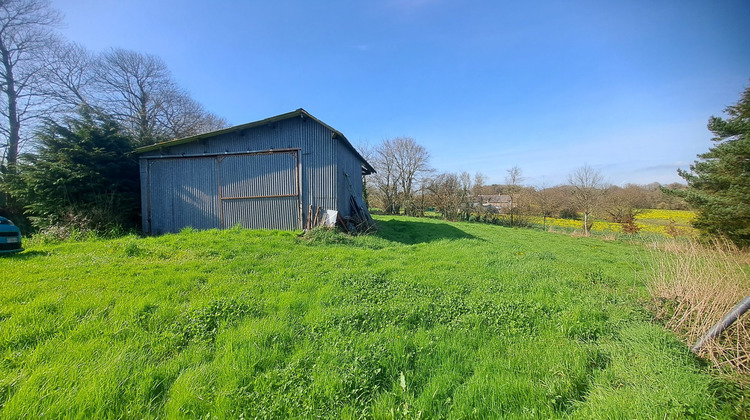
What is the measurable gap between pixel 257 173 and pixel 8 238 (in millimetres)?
6070

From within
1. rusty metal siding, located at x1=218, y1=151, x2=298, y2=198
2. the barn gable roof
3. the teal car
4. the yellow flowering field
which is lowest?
the yellow flowering field

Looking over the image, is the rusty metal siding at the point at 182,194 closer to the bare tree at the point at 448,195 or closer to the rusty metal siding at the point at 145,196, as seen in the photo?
the rusty metal siding at the point at 145,196

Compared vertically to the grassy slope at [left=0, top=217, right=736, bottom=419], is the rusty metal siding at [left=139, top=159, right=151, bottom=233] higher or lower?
higher

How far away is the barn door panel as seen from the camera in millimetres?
9992

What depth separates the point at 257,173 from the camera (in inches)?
394

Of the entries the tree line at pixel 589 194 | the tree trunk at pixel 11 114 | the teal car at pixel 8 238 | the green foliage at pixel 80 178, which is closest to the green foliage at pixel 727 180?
the tree line at pixel 589 194

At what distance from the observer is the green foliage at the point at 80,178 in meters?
9.55

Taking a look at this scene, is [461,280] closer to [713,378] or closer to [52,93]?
[713,378]

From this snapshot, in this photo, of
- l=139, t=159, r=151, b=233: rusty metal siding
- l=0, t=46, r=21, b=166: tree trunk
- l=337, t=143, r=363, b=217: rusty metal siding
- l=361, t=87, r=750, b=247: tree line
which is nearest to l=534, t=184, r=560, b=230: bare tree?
l=361, t=87, r=750, b=247: tree line

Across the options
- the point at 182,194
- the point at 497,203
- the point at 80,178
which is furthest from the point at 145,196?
the point at 497,203

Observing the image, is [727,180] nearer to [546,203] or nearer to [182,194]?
[546,203]

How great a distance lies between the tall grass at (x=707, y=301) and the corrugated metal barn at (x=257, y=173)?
349 inches

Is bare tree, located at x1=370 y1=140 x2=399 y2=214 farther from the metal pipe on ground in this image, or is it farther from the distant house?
the metal pipe on ground

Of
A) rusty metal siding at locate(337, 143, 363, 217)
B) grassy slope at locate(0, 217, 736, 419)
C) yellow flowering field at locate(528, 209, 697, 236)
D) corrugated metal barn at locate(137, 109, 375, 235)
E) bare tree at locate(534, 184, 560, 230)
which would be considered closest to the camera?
grassy slope at locate(0, 217, 736, 419)
